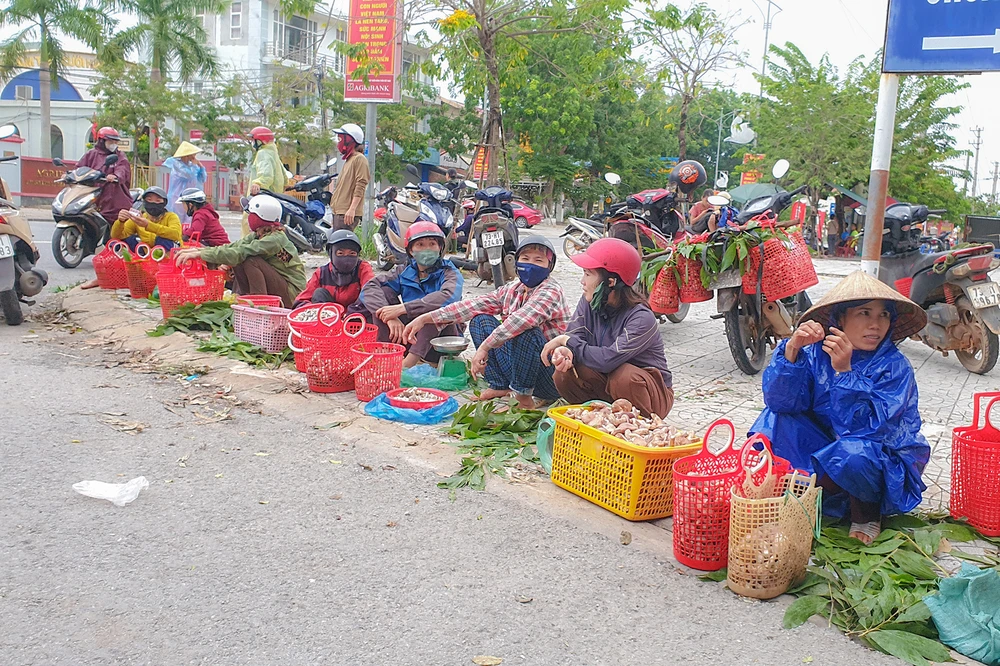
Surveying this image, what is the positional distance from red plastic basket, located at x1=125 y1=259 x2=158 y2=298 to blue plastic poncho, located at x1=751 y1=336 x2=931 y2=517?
21.3 ft

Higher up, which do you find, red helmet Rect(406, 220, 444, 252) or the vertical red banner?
the vertical red banner

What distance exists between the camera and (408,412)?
5.11 meters

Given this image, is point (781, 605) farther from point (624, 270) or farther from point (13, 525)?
point (13, 525)

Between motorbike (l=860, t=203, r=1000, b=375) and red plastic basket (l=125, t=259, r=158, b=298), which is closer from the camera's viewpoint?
motorbike (l=860, t=203, r=1000, b=375)

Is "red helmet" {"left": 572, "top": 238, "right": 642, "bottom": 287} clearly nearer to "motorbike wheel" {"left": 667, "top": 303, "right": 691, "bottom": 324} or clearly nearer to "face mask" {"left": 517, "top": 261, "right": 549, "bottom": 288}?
"face mask" {"left": 517, "top": 261, "right": 549, "bottom": 288}

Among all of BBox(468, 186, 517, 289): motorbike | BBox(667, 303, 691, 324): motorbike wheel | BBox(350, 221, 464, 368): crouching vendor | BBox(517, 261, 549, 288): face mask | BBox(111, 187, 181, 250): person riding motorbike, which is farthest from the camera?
BBox(468, 186, 517, 289): motorbike

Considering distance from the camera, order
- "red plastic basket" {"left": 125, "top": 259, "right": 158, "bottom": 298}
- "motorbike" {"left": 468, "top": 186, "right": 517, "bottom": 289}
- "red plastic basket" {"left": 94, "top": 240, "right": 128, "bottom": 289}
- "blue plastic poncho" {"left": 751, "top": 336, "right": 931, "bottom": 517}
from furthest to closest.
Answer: "motorbike" {"left": 468, "top": 186, "right": 517, "bottom": 289} < "red plastic basket" {"left": 94, "top": 240, "right": 128, "bottom": 289} < "red plastic basket" {"left": 125, "top": 259, "right": 158, "bottom": 298} < "blue plastic poncho" {"left": 751, "top": 336, "right": 931, "bottom": 517}

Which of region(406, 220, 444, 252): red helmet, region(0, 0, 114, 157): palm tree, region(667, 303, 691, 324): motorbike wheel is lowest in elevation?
region(667, 303, 691, 324): motorbike wheel

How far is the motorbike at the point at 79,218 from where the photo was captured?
1020 centimetres

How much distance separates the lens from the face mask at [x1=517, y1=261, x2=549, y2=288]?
5.18m

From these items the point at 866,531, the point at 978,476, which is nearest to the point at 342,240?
the point at 866,531

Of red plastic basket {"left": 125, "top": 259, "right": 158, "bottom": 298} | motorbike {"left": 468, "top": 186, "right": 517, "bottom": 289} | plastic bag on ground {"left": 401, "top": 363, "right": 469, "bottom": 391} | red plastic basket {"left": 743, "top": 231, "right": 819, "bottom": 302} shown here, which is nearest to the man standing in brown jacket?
motorbike {"left": 468, "top": 186, "right": 517, "bottom": 289}

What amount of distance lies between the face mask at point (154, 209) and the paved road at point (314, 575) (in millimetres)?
4841

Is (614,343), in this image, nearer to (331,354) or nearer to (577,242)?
(331,354)
